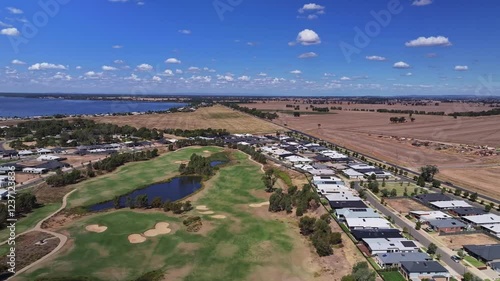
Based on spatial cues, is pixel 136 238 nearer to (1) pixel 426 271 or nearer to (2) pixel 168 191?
(2) pixel 168 191

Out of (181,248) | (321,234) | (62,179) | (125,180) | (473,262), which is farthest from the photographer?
(125,180)

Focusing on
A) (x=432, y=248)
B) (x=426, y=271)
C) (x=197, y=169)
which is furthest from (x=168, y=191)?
(x=426, y=271)

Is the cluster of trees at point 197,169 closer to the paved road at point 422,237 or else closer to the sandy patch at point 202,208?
the sandy patch at point 202,208

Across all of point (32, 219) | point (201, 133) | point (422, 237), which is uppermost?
point (201, 133)

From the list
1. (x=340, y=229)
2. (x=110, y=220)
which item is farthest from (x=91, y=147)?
(x=340, y=229)

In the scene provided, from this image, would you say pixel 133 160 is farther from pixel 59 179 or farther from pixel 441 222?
pixel 441 222

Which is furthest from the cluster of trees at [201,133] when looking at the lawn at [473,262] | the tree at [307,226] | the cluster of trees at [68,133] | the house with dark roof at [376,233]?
the lawn at [473,262]

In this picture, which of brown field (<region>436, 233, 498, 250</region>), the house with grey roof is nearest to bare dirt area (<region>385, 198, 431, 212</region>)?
brown field (<region>436, 233, 498, 250</region>)
